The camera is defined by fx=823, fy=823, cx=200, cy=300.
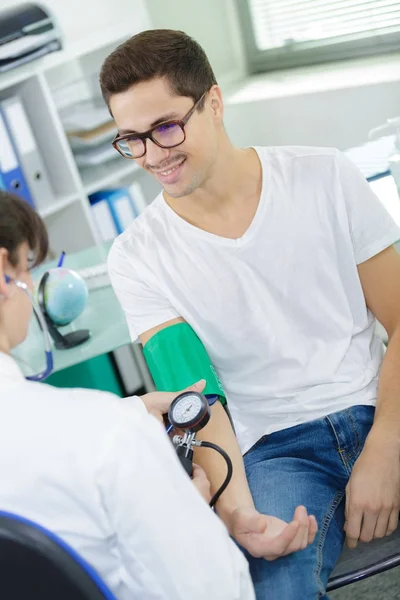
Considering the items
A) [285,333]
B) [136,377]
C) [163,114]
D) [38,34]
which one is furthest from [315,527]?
[38,34]

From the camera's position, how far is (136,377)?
2438 mm

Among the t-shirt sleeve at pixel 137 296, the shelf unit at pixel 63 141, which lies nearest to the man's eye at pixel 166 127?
the t-shirt sleeve at pixel 137 296

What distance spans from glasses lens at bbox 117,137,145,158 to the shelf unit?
1614mm

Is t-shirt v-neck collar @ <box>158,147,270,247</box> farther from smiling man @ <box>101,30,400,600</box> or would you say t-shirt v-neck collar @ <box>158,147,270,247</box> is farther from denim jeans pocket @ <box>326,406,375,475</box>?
denim jeans pocket @ <box>326,406,375,475</box>

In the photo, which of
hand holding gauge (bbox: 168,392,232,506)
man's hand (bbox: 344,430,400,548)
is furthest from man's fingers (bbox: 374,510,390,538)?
hand holding gauge (bbox: 168,392,232,506)

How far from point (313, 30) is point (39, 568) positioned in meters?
3.06

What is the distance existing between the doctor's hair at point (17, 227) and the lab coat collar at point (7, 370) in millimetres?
129

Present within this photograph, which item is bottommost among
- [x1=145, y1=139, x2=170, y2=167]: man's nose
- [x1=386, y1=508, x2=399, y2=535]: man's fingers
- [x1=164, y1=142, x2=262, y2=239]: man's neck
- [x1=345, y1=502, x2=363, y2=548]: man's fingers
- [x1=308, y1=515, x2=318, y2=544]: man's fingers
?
[x1=386, y1=508, x2=399, y2=535]: man's fingers

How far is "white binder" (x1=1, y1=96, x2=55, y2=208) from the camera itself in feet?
9.66

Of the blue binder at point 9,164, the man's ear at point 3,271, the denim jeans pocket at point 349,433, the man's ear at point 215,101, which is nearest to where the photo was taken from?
the man's ear at point 3,271

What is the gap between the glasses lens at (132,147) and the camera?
4.90 feet

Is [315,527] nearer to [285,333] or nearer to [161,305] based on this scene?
[285,333]

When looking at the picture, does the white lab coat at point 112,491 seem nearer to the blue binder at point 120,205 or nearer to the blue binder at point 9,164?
the blue binder at point 9,164

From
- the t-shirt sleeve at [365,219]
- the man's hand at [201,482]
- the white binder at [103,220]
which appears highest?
the t-shirt sleeve at [365,219]
